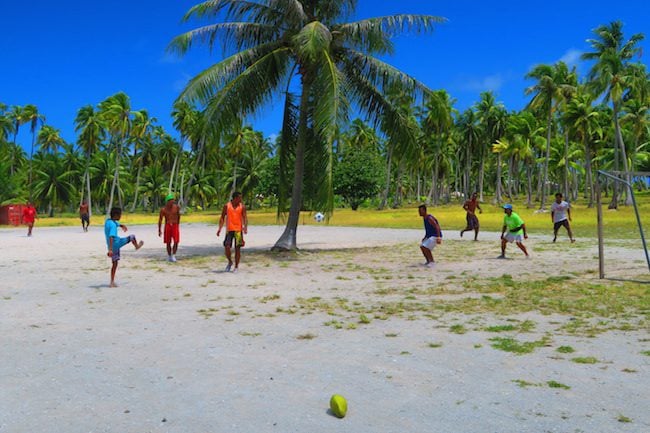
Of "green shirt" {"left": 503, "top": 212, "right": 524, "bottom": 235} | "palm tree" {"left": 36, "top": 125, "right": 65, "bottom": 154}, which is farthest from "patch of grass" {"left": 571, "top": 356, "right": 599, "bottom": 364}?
"palm tree" {"left": 36, "top": 125, "right": 65, "bottom": 154}

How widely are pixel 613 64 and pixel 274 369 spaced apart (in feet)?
142

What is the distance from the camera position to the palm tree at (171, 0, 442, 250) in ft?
50.1

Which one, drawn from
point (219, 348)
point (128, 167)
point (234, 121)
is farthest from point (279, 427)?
point (128, 167)

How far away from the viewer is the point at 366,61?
53.8 ft

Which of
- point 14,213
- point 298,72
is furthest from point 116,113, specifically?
point 298,72

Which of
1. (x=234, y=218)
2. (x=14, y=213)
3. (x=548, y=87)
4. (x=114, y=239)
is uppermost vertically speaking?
(x=548, y=87)

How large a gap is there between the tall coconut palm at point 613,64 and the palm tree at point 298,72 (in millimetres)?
28827

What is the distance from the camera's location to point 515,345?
223 inches

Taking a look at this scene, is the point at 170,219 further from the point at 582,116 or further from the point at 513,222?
the point at 582,116

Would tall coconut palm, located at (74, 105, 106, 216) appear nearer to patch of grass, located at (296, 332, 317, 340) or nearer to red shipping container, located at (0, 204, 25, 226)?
red shipping container, located at (0, 204, 25, 226)

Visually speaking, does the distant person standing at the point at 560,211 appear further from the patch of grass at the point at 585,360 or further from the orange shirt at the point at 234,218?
the patch of grass at the point at 585,360

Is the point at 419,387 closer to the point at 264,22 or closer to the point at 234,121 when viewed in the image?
the point at 234,121

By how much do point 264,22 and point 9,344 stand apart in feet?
41.9

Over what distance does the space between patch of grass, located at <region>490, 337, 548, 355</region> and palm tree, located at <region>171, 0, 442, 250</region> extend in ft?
30.5
